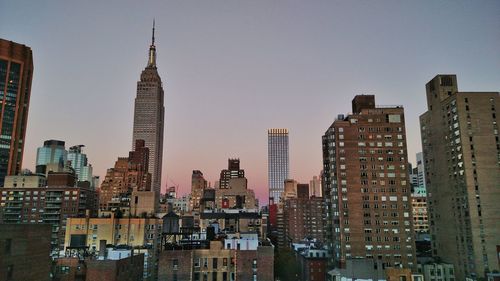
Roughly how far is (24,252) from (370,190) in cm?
8831

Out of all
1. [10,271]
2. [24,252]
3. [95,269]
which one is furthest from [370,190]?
[10,271]

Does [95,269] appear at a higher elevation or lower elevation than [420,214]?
lower

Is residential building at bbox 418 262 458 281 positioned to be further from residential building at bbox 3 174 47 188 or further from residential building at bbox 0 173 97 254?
residential building at bbox 3 174 47 188

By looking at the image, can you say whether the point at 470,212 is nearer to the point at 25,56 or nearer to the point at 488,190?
the point at 488,190

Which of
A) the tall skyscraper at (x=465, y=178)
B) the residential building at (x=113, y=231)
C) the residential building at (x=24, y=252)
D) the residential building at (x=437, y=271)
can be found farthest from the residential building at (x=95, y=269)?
the tall skyscraper at (x=465, y=178)

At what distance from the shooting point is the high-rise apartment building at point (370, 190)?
100m

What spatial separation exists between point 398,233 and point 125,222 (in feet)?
246

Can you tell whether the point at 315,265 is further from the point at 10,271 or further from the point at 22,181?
the point at 22,181

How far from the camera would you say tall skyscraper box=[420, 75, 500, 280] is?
9606 centimetres

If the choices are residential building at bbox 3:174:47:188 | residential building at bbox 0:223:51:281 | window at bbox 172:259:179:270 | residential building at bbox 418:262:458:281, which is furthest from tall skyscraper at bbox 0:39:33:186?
residential building at bbox 418:262:458:281

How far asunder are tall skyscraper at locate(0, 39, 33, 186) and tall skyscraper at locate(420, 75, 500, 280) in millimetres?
170702

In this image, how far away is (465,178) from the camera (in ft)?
330

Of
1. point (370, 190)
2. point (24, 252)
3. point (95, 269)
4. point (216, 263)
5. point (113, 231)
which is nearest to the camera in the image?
point (24, 252)

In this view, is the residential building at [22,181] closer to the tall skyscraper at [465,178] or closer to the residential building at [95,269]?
the residential building at [95,269]
